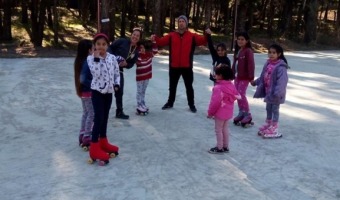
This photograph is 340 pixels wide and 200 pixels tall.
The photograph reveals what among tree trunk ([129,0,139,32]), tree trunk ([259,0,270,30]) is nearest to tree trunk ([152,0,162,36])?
tree trunk ([129,0,139,32])

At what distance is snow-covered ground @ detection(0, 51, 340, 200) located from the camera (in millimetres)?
4066

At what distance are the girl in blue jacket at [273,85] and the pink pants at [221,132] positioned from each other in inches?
35.0

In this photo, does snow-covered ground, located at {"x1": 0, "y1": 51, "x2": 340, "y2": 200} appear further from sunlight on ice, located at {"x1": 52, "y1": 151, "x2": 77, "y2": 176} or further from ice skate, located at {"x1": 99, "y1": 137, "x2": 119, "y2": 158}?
ice skate, located at {"x1": 99, "y1": 137, "x2": 119, "y2": 158}

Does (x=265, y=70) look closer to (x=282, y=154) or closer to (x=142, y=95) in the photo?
(x=282, y=154)

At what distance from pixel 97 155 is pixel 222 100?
165 centimetres

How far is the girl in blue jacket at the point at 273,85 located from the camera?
5473mm

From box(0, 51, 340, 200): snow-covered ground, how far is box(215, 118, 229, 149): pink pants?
0.16 m

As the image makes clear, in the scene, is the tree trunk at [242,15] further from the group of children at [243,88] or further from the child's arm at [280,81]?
the child's arm at [280,81]

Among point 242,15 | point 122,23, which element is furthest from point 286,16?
point 122,23

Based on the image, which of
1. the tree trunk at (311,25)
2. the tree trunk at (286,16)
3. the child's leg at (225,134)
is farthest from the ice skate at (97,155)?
the tree trunk at (286,16)

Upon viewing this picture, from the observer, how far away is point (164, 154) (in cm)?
507

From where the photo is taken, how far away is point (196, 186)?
4.14 m

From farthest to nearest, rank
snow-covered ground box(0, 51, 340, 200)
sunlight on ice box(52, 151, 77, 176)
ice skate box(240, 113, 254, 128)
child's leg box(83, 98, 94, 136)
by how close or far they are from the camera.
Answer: ice skate box(240, 113, 254, 128) → child's leg box(83, 98, 94, 136) → sunlight on ice box(52, 151, 77, 176) → snow-covered ground box(0, 51, 340, 200)

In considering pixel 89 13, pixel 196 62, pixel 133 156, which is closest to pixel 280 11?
pixel 89 13
